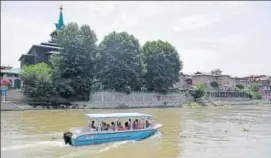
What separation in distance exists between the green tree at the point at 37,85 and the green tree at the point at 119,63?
725 cm

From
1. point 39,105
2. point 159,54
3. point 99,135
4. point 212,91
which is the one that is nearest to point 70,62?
point 39,105

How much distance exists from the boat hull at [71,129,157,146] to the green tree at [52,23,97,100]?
77.6 feet

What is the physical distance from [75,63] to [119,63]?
212 inches

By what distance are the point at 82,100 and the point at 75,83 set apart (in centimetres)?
231

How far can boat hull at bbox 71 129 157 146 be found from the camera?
13.5 metres

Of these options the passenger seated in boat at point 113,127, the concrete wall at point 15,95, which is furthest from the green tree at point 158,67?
the passenger seated in boat at point 113,127

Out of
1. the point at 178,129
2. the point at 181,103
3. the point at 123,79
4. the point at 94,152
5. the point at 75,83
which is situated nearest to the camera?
the point at 94,152

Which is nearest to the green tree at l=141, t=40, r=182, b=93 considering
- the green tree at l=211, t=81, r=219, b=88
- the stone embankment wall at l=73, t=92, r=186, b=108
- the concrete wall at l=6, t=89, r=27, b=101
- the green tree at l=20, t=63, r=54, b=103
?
the stone embankment wall at l=73, t=92, r=186, b=108

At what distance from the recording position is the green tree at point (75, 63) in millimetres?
39281

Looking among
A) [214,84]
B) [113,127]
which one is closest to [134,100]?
[113,127]

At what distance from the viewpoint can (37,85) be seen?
3625cm

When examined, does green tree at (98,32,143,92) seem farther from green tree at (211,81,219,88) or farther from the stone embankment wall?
green tree at (211,81,219,88)

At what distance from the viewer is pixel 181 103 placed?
51.9 m

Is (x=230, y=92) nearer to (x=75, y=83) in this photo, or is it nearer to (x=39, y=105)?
(x=75, y=83)
